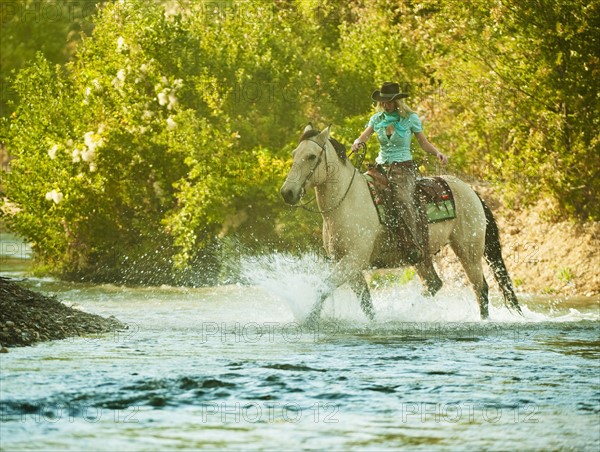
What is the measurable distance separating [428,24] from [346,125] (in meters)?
2.69

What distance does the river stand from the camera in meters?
8.47

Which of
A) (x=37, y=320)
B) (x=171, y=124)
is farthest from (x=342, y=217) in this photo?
(x=171, y=124)

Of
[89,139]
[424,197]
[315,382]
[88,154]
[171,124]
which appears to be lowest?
[315,382]

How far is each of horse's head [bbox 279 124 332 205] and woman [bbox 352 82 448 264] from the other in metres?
0.76

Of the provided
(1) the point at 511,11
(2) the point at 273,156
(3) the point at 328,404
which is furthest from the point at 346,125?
(3) the point at 328,404

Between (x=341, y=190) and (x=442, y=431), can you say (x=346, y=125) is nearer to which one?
(x=341, y=190)

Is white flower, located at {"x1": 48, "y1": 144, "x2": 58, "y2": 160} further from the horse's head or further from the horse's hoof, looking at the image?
the horse's hoof

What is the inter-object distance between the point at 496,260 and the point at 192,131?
835 centimetres

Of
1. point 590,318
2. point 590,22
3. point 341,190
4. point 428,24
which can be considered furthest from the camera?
point 428,24

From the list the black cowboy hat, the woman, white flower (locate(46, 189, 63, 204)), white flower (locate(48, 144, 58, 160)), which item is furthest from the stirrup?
white flower (locate(48, 144, 58, 160))

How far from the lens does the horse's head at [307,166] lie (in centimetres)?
1391

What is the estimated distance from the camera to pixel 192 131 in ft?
76.6

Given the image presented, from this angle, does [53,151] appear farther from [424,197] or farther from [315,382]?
[315,382]

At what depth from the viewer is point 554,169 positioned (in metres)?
20.1
